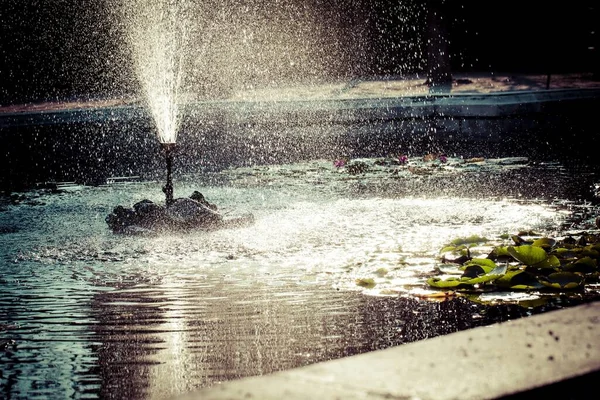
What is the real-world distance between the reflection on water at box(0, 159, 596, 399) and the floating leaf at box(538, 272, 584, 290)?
31 centimetres

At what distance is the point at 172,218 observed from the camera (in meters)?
5.25

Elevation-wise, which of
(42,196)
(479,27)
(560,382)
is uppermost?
(479,27)

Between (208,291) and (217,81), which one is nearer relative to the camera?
(208,291)

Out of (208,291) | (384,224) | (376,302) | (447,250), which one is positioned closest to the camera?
(376,302)

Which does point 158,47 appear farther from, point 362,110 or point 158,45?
point 362,110

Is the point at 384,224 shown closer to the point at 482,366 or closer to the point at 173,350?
the point at 173,350

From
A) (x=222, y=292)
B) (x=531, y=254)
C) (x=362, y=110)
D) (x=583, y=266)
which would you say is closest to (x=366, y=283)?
(x=222, y=292)

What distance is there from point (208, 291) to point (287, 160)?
5.79 m

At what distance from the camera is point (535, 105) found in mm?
9328

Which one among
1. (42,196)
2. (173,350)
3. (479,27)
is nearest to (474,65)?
(479,27)

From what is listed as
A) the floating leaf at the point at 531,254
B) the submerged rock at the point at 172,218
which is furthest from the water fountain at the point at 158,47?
the floating leaf at the point at 531,254

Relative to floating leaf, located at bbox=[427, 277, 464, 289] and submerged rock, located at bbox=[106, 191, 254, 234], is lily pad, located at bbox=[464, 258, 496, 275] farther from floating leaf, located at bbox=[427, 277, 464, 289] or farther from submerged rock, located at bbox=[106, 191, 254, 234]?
submerged rock, located at bbox=[106, 191, 254, 234]

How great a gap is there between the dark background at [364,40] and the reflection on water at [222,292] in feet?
26.4

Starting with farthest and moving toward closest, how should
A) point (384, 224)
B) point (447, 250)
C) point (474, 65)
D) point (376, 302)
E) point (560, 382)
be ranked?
1. point (474, 65)
2. point (384, 224)
3. point (447, 250)
4. point (376, 302)
5. point (560, 382)
